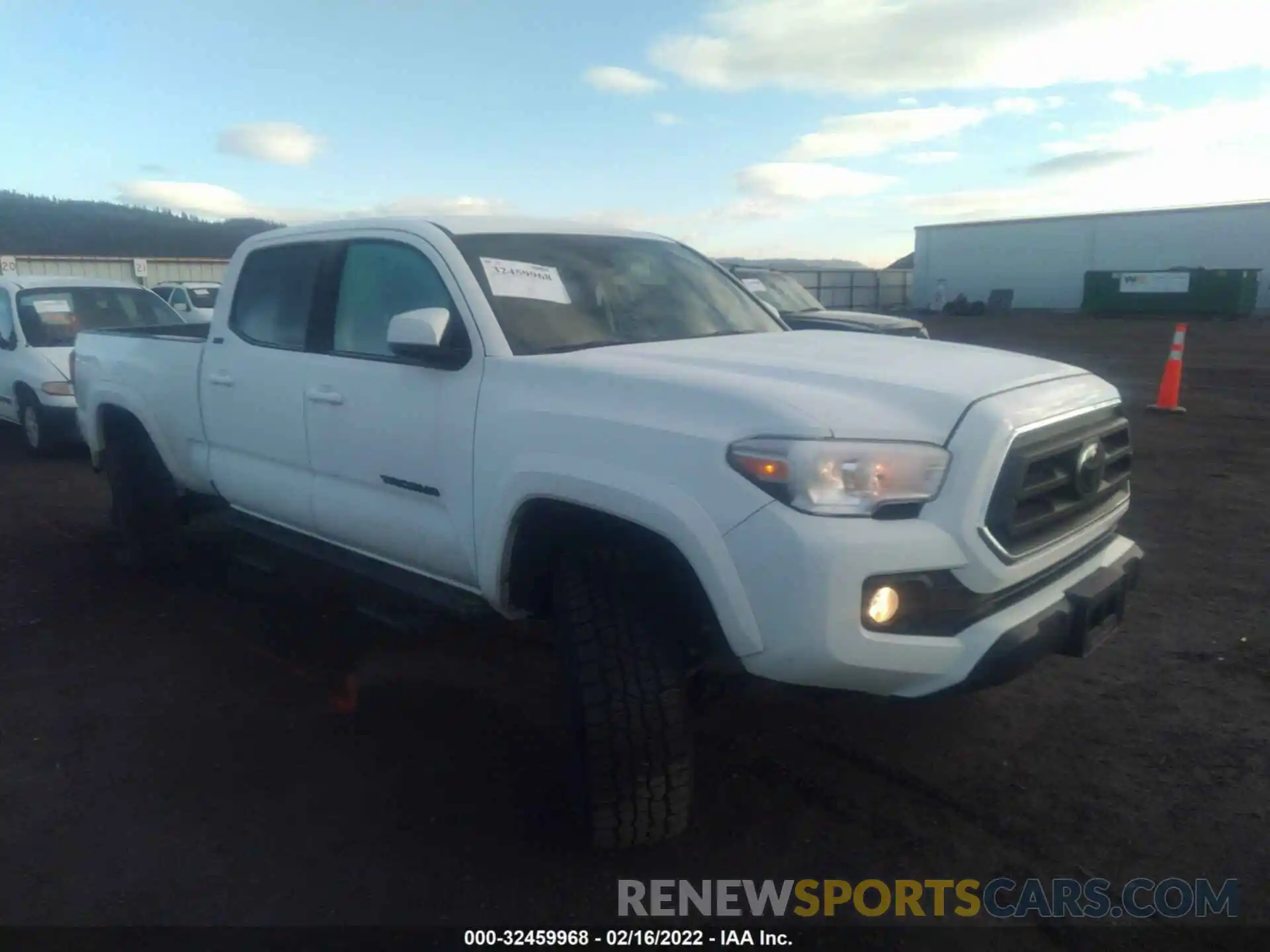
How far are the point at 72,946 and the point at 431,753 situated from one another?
1.26 metres

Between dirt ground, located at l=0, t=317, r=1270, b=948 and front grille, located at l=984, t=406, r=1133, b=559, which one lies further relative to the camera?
dirt ground, located at l=0, t=317, r=1270, b=948

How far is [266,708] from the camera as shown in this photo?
3.97 metres

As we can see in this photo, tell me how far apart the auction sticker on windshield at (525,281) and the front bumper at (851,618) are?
145 centimetres

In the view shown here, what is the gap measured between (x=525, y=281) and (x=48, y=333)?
8.18m

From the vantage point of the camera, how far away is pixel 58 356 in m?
9.42

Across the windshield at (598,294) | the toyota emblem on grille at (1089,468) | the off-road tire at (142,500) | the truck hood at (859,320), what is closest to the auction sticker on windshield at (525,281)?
the windshield at (598,294)

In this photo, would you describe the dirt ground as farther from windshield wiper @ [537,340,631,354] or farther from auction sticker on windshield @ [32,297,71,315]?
auction sticker on windshield @ [32,297,71,315]

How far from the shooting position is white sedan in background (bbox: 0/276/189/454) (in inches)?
366

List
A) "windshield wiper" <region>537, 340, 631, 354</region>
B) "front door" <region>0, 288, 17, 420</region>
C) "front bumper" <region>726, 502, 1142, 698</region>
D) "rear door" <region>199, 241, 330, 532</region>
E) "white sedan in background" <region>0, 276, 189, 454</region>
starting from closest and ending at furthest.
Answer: "front bumper" <region>726, 502, 1142, 698</region> → "windshield wiper" <region>537, 340, 631, 354</region> → "rear door" <region>199, 241, 330, 532</region> → "white sedan in background" <region>0, 276, 189, 454</region> → "front door" <region>0, 288, 17, 420</region>

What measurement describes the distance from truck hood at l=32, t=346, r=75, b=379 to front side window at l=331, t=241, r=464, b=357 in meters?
6.70

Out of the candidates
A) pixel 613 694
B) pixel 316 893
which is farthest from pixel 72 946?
Result: pixel 613 694

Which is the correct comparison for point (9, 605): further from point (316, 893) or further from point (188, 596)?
point (316, 893)

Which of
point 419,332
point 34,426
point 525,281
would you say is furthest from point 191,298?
point 419,332

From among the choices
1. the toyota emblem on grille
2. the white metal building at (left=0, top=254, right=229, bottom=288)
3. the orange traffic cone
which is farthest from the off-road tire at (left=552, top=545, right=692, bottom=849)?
the white metal building at (left=0, top=254, right=229, bottom=288)
